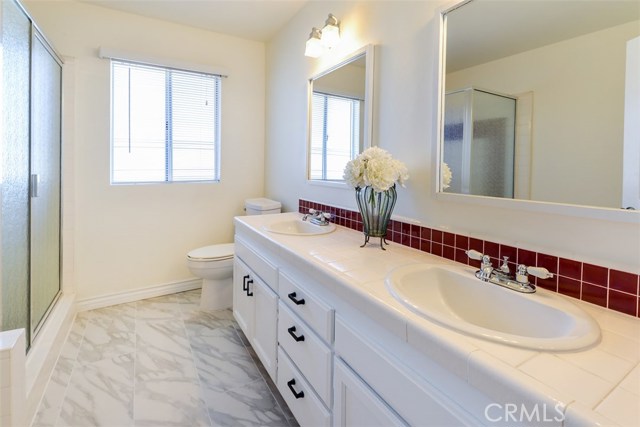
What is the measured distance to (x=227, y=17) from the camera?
8.54 feet

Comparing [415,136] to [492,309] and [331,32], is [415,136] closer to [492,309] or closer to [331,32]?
[492,309]

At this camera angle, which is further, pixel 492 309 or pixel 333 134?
pixel 333 134

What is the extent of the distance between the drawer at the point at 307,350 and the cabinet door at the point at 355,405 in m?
0.06

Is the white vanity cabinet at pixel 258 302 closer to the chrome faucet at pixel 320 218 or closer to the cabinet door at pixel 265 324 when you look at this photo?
the cabinet door at pixel 265 324

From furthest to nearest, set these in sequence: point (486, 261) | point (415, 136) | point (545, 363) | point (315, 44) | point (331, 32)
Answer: point (315, 44) → point (331, 32) → point (415, 136) → point (486, 261) → point (545, 363)

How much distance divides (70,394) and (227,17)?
2669 millimetres

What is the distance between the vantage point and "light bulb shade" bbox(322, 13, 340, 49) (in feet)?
6.40

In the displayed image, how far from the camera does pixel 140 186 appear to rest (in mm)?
2707

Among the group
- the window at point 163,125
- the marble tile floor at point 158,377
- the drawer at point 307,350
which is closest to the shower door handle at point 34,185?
the window at point 163,125

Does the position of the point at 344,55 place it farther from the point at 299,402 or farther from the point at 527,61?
the point at 299,402

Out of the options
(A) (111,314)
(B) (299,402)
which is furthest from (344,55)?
(A) (111,314)

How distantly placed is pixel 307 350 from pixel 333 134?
1.34 meters

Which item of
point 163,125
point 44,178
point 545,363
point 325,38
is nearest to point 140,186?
point 163,125

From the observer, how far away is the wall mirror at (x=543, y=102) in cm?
86
